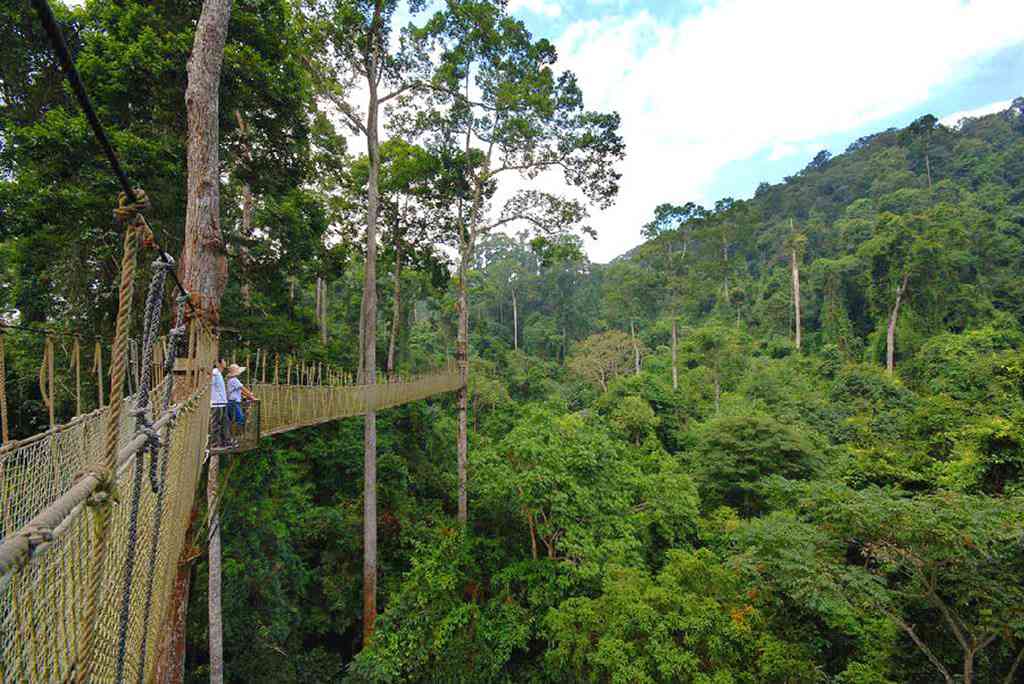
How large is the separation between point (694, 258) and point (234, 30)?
65.4 ft

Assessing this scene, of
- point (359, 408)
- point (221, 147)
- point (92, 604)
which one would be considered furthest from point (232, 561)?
point (92, 604)

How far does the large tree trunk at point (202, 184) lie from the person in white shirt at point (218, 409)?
1.40 ft

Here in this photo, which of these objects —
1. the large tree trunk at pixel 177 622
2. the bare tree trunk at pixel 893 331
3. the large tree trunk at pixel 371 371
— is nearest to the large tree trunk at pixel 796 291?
the bare tree trunk at pixel 893 331

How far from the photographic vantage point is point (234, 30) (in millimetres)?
4656

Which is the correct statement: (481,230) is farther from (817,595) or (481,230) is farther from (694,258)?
(694,258)

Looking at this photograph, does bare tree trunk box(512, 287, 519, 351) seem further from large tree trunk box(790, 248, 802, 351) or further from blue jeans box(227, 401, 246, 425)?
blue jeans box(227, 401, 246, 425)

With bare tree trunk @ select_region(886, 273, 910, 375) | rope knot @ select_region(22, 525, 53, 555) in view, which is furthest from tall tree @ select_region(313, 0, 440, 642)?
bare tree trunk @ select_region(886, 273, 910, 375)

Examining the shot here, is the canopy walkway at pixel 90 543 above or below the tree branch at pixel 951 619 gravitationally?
above

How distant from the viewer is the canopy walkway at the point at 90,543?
23.9 inches

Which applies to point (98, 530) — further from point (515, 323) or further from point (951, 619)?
point (515, 323)

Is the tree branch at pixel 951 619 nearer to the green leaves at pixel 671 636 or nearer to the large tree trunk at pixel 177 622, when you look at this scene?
the green leaves at pixel 671 636

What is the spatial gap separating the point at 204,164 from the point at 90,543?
2507mm

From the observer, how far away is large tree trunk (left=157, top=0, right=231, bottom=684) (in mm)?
2547

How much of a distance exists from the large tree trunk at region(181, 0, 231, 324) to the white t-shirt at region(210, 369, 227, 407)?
430mm
